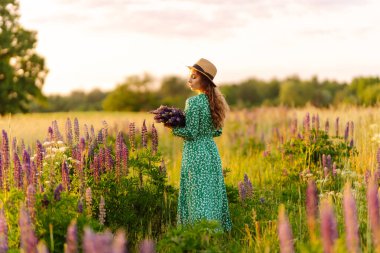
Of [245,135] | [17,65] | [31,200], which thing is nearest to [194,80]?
[31,200]

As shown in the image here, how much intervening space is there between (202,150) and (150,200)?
937mm

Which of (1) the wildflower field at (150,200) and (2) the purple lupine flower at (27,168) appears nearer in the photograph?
(1) the wildflower field at (150,200)

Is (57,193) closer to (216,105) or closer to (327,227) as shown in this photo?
(216,105)

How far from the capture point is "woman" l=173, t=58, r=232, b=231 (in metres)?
5.63

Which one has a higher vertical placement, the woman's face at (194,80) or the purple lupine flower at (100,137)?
the woman's face at (194,80)

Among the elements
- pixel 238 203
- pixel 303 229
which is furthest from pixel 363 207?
pixel 238 203

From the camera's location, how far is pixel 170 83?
54094 mm

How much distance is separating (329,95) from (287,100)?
436cm

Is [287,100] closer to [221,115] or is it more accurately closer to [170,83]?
[170,83]

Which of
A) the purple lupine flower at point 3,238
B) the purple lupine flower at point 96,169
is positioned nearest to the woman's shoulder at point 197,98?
the purple lupine flower at point 96,169

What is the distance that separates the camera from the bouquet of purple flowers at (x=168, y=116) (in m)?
5.58

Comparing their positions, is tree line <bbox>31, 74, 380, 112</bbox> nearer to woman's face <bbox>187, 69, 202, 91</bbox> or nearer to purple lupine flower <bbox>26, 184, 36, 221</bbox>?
woman's face <bbox>187, 69, 202, 91</bbox>

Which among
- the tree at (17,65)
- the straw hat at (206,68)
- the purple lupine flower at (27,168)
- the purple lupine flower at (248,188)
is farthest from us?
the tree at (17,65)

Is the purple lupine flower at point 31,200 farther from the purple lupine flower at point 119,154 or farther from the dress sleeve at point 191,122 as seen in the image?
the dress sleeve at point 191,122
